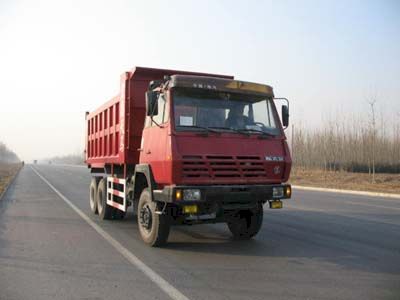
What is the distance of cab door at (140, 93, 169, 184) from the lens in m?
7.11

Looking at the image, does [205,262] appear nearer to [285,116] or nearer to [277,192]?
[277,192]

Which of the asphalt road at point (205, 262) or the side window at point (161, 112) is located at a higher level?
the side window at point (161, 112)

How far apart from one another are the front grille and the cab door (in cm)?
41

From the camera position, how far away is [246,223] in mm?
8617

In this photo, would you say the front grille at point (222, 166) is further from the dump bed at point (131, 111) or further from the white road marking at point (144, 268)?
the dump bed at point (131, 111)

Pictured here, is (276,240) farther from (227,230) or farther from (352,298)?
(352,298)

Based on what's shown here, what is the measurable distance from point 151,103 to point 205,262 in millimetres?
2705

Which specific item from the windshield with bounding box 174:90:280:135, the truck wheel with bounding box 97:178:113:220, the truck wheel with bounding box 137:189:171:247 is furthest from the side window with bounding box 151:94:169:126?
the truck wheel with bounding box 97:178:113:220

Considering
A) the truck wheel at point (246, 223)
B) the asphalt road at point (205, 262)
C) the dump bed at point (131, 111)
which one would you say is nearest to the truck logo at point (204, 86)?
the dump bed at point (131, 111)

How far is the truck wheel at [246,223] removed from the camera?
333 inches

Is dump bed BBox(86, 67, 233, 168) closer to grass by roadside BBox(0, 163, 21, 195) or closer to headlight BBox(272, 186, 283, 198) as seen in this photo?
headlight BBox(272, 186, 283, 198)

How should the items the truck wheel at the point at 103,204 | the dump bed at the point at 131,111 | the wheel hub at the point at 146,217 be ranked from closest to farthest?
1. the wheel hub at the point at 146,217
2. the dump bed at the point at 131,111
3. the truck wheel at the point at 103,204

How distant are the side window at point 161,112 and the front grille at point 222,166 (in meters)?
0.91

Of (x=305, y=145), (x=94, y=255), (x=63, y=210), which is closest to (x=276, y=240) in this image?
(x=94, y=255)
